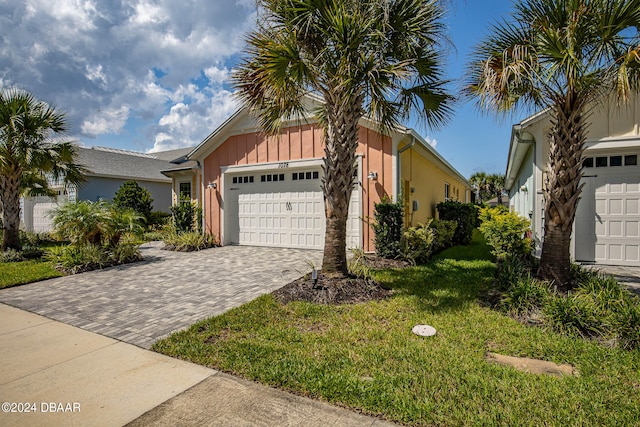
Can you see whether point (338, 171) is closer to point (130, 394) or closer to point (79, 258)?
point (130, 394)

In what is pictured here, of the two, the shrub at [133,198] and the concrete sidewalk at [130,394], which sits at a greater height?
the shrub at [133,198]

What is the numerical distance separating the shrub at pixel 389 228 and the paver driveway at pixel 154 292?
1819 mm

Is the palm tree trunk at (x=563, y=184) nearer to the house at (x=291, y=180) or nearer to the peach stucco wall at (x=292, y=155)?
the house at (x=291, y=180)

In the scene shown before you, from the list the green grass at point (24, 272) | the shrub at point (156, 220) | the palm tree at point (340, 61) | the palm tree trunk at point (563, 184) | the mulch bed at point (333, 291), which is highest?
the palm tree at point (340, 61)

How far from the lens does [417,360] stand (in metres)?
3.41

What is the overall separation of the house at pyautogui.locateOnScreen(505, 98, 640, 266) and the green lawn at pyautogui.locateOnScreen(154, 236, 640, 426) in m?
4.97

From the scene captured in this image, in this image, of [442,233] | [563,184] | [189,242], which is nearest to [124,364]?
[563,184]

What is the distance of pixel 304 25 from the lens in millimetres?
5320

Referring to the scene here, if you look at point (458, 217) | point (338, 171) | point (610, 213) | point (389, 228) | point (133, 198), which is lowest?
point (389, 228)

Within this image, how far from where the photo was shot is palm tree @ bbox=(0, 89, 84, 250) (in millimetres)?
9398

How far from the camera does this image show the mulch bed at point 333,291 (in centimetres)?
551

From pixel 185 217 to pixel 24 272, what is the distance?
18.3 feet

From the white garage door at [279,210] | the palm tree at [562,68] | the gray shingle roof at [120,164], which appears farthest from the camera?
the gray shingle roof at [120,164]

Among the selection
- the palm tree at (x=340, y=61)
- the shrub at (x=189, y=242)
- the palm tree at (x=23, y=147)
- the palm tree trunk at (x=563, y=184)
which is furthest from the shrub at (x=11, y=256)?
the palm tree trunk at (x=563, y=184)
